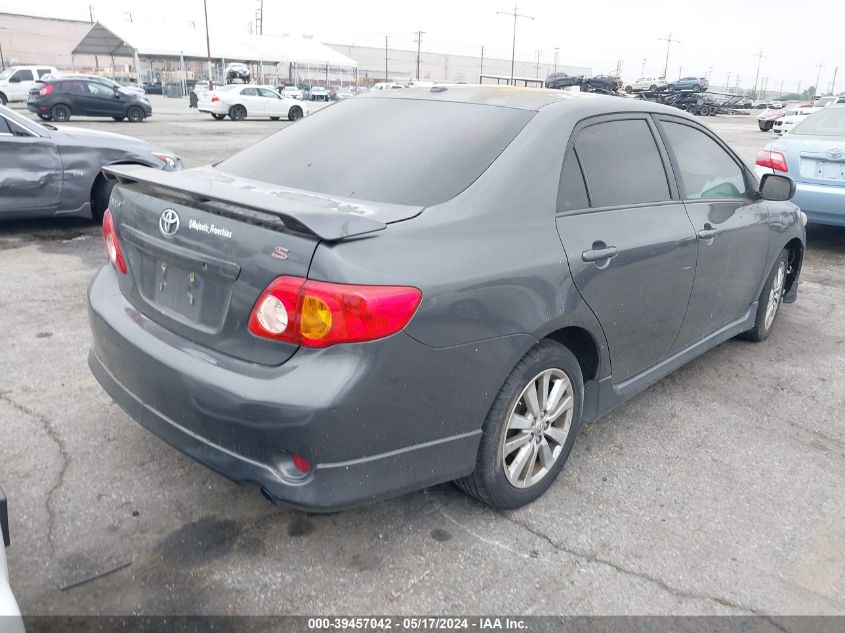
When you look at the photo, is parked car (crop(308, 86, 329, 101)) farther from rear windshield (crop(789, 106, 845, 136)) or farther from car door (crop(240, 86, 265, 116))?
rear windshield (crop(789, 106, 845, 136))

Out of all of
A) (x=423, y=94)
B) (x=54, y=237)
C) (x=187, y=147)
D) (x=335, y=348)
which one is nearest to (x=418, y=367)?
(x=335, y=348)

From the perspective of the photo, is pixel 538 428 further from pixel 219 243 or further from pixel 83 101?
pixel 83 101

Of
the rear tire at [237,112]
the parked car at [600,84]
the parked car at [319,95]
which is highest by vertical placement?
the parked car at [600,84]

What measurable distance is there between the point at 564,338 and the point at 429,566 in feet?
3.49

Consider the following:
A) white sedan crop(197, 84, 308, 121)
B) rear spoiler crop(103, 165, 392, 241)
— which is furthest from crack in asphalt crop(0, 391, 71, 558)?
white sedan crop(197, 84, 308, 121)

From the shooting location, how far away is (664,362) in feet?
12.1

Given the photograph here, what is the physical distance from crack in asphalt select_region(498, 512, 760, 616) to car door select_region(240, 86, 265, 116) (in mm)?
29023

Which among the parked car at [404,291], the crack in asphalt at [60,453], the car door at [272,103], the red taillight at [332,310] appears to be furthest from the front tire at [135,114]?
the red taillight at [332,310]

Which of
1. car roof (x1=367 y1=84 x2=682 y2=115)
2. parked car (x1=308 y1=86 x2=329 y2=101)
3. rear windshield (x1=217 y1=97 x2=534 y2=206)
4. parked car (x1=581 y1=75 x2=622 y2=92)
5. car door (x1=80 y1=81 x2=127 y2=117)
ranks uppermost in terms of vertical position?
car roof (x1=367 y1=84 x2=682 y2=115)

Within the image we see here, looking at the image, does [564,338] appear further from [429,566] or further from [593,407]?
[429,566]

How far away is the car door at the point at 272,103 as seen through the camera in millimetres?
29922

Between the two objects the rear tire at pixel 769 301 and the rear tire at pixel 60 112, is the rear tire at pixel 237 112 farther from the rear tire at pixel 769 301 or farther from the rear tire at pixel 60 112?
the rear tire at pixel 769 301

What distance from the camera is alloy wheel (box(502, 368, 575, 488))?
9.20ft

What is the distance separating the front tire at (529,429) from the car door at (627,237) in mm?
296
